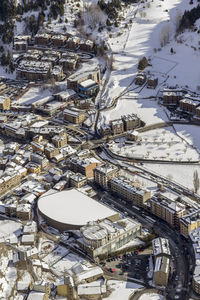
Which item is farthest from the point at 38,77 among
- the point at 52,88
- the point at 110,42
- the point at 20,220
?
the point at 20,220

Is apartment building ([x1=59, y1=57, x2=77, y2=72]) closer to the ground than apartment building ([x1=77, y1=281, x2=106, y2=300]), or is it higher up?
higher up

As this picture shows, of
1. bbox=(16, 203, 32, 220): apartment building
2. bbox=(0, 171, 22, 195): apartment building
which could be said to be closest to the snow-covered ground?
bbox=(0, 171, 22, 195): apartment building

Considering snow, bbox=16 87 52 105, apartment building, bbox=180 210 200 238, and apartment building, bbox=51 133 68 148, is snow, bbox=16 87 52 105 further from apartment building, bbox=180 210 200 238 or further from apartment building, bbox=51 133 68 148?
apartment building, bbox=180 210 200 238

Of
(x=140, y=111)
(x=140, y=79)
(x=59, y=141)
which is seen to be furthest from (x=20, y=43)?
(x=59, y=141)

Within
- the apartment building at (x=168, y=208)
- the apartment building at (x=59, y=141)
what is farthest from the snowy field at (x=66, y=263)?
the apartment building at (x=59, y=141)

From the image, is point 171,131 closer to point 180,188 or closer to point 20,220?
point 180,188
